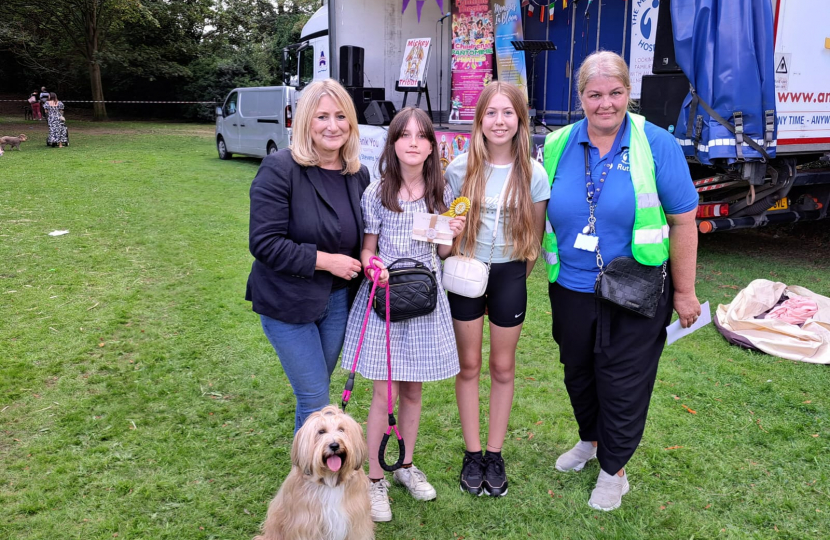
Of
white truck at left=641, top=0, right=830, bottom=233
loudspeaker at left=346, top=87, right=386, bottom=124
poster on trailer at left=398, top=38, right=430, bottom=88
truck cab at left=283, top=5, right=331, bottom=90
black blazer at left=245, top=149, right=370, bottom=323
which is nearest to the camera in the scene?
black blazer at left=245, top=149, right=370, bottom=323

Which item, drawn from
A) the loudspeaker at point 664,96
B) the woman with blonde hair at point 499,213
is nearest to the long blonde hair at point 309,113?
the woman with blonde hair at point 499,213

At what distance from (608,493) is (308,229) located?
1791 millimetres

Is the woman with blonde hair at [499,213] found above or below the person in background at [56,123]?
below

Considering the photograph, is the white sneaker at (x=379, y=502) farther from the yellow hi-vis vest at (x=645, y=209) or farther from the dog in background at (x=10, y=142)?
the dog in background at (x=10, y=142)

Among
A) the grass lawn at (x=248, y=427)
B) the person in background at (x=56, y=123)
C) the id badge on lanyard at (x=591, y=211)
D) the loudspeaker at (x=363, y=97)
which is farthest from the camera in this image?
the person in background at (x=56, y=123)

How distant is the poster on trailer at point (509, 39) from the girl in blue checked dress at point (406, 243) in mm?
6175

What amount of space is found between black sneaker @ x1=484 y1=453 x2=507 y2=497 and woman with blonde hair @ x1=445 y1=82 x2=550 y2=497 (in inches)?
19.3

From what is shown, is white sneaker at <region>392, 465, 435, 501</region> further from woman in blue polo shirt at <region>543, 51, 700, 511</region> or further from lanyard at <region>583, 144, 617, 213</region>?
lanyard at <region>583, 144, 617, 213</region>

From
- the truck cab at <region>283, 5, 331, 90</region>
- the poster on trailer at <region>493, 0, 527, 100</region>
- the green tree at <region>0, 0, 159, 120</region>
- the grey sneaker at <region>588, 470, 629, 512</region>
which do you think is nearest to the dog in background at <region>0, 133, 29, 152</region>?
the truck cab at <region>283, 5, 331, 90</region>

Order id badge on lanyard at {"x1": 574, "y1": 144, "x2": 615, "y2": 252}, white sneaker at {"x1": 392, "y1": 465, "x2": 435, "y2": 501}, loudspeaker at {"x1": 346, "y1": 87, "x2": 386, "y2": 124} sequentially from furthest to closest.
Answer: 1. loudspeaker at {"x1": 346, "y1": 87, "x2": 386, "y2": 124}
2. white sneaker at {"x1": 392, "y1": 465, "x2": 435, "y2": 501}
3. id badge on lanyard at {"x1": 574, "y1": 144, "x2": 615, "y2": 252}

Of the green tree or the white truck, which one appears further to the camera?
the green tree

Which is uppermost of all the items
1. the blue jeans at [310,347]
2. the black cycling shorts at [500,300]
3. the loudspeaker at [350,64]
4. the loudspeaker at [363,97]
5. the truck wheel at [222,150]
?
the loudspeaker at [350,64]

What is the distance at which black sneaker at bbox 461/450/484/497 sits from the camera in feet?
9.72

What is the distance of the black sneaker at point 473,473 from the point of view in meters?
2.96
